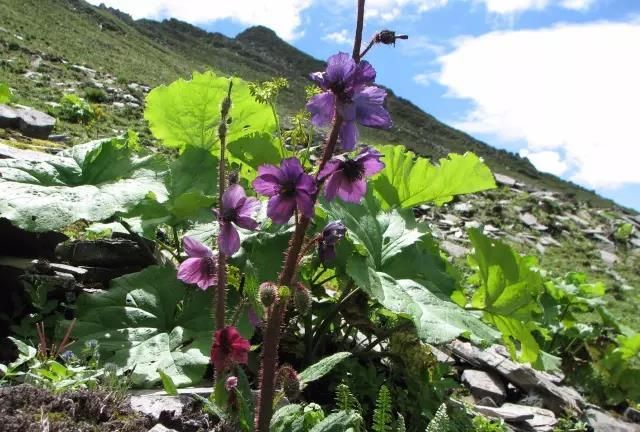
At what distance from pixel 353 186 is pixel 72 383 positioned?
1237 mm

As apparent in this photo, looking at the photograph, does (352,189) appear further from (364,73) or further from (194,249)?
(194,249)

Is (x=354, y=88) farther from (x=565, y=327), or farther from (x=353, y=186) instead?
(x=565, y=327)

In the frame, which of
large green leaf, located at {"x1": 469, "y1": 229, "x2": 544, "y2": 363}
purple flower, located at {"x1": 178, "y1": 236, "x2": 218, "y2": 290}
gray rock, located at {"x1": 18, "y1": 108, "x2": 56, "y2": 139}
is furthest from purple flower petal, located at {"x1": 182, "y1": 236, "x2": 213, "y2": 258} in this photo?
gray rock, located at {"x1": 18, "y1": 108, "x2": 56, "y2": 139}

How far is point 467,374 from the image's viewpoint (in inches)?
188

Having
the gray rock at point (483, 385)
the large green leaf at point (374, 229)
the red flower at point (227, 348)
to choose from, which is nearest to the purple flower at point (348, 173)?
the red flower at point (227, 348)

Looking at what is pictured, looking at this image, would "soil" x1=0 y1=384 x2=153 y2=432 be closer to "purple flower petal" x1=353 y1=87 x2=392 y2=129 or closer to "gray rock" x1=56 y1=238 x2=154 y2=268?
"purple flower petal" x1=353 y1=87 x2=392 y2=129

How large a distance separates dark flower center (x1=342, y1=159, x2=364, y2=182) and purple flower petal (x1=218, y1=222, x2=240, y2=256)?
461 millimetres

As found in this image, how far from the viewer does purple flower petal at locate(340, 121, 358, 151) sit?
194 cm

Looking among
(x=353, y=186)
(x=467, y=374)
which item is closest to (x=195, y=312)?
(x=353, y=186)

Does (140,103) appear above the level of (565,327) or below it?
above

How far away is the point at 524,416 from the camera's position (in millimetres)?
4266

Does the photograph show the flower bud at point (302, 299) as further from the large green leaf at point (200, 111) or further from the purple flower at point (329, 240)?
the large green leaf at point (200, 111)

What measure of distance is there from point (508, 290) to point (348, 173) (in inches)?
73.9

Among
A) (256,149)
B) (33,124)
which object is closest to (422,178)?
(256,149)
